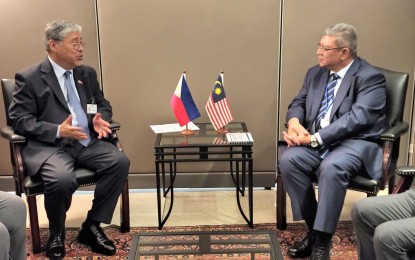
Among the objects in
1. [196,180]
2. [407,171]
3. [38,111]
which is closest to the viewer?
[407,171]

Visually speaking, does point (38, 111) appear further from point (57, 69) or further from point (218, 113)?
point (218, 113)

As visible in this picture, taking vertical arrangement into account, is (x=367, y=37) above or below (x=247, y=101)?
above

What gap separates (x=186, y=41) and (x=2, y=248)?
7.14ft

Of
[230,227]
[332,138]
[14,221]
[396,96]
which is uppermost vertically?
[396,96]

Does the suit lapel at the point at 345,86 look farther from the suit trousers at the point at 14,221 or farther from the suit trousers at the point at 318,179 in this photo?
the suit trousers at the point at 14,221

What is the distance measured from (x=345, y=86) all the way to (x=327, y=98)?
0.50ft

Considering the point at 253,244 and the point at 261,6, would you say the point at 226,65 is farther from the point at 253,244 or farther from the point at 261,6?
the point at 253,244

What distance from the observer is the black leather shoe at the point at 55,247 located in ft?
9.44

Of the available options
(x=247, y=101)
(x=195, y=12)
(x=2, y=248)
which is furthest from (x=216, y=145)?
(x=2, y=248)

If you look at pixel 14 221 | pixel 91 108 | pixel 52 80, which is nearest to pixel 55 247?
pixel 14 221

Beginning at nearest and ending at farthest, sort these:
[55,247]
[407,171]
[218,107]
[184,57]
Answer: [407,171]
[55,247]
[218,107]
[184,57]

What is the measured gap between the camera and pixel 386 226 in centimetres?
221

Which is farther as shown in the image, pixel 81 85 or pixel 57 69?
pixel 81 85

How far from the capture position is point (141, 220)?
3523 millimetres
